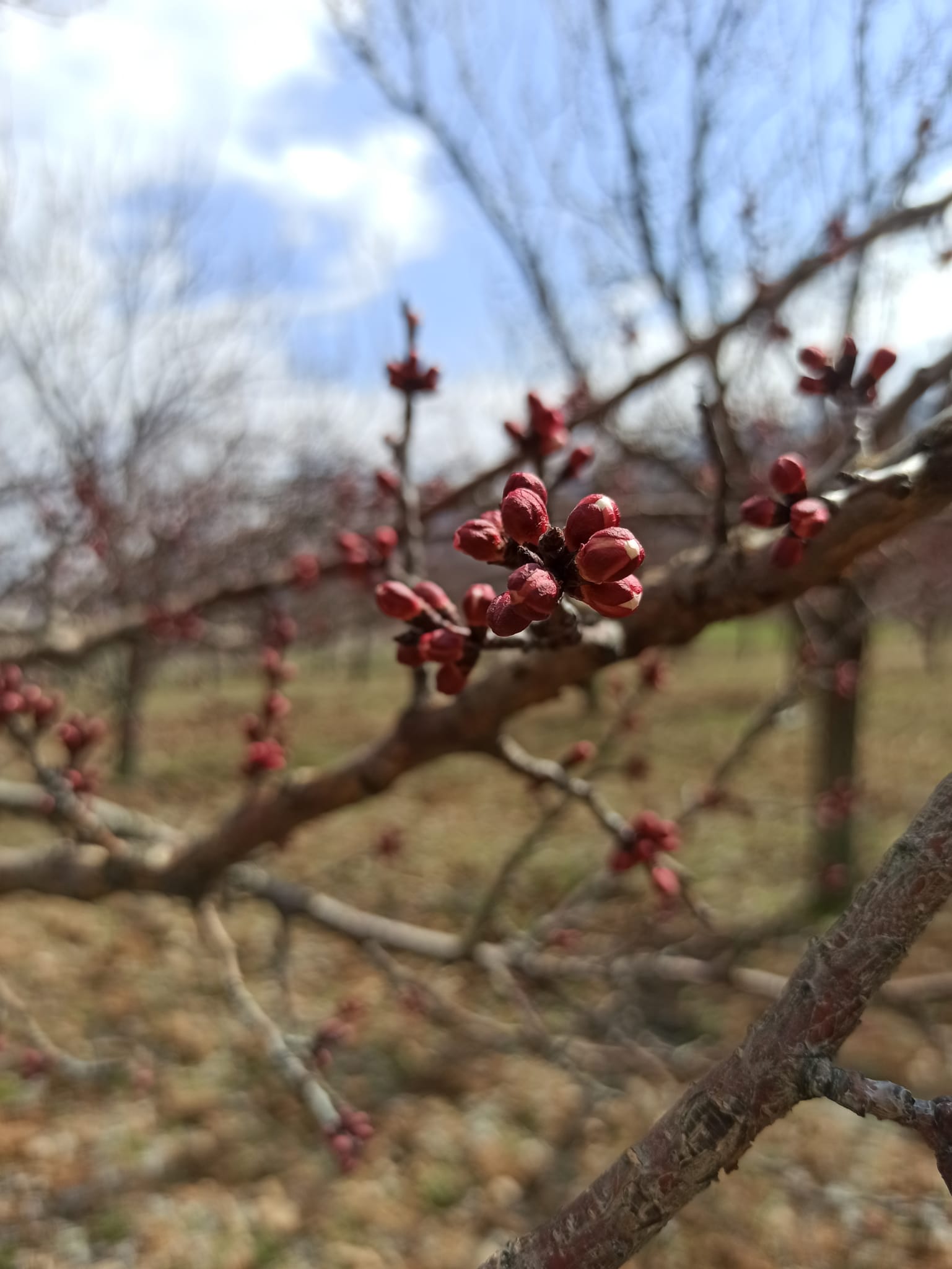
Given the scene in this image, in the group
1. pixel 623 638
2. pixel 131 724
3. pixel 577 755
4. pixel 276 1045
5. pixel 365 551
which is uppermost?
pixel 365 551

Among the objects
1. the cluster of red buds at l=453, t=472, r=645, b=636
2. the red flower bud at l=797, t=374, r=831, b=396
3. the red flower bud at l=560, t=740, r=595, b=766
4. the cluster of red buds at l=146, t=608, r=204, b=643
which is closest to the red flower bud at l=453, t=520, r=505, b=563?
the cluster of red buds at l=453, t=472, r=645, b=636

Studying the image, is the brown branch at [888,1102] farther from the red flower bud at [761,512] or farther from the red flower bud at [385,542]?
the red flower bud at [385,542]

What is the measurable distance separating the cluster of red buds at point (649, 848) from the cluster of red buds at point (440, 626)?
40.3 inches

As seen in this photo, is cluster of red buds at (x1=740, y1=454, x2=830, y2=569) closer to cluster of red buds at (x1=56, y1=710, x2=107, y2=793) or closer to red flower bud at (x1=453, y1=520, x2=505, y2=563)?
red flower bud at (x1=453, y1=520, x2=505, y2=563)

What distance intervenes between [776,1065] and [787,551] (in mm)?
781

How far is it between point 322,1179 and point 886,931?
394 centimetres

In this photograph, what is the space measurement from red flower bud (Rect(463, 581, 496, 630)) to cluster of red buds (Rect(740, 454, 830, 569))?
421mm

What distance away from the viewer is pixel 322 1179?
3984mm

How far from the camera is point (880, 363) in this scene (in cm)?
154

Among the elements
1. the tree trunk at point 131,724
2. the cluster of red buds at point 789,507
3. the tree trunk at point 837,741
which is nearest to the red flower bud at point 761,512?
the cluster of red buds at point 789,507

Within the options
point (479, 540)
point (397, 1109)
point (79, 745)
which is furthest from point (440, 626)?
point (397, 1109)

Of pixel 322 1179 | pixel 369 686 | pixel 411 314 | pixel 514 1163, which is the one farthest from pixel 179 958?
pixel 369 686

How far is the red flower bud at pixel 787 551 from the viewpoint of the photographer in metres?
1.38

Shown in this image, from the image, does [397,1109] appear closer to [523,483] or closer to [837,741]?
[837,741]
